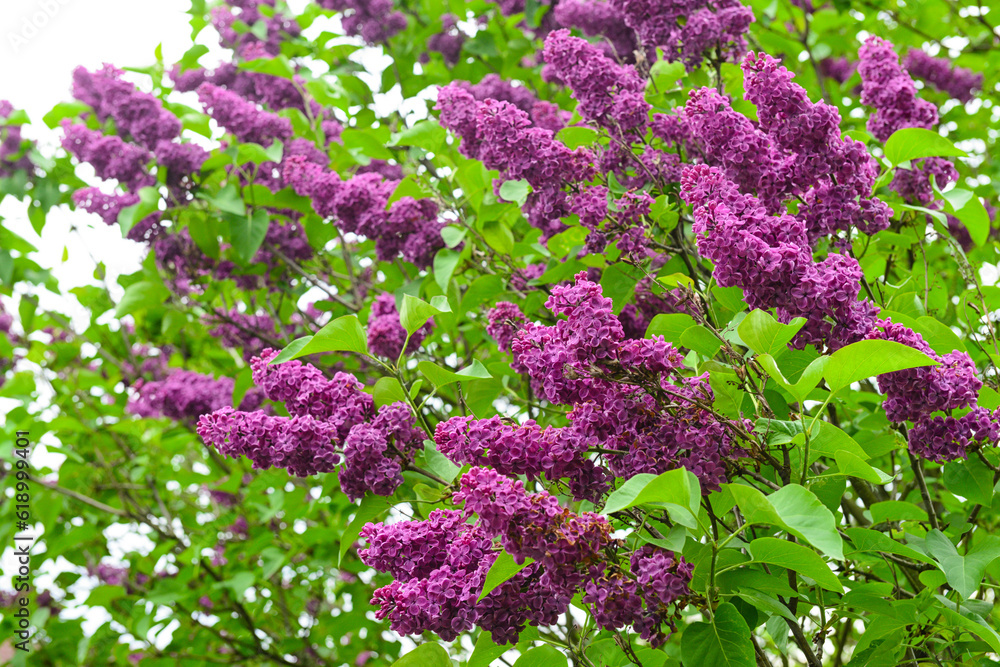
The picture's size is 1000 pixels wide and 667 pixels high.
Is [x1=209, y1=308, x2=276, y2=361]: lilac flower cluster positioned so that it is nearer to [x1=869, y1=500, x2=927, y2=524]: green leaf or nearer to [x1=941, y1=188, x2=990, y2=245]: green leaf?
[x1=869, y1=500, x2=927, y2=524]: green leaf

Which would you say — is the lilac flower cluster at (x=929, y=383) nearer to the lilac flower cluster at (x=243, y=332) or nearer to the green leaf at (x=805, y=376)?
the green leaf at (x=805, y=376)

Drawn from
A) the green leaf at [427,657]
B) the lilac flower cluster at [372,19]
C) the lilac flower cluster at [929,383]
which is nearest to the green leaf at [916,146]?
the lilac flower cluster at [929,383]

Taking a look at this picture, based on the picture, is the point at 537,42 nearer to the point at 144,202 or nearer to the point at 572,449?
the point at 144,202

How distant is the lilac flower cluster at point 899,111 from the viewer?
238 cm

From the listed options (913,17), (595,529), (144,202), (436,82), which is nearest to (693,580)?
(595,529)

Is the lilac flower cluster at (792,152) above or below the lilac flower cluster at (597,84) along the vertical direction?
below

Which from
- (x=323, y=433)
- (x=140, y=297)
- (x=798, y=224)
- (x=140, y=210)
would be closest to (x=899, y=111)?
(x=798, y=224)

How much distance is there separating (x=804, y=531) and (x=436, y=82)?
12.4 ft

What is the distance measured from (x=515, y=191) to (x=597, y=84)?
40 centimetres

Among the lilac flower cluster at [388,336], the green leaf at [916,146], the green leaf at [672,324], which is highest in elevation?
the lilac flower cluster at [388,336]

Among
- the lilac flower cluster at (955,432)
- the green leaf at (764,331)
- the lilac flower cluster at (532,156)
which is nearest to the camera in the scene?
the green leaf at (764,331)

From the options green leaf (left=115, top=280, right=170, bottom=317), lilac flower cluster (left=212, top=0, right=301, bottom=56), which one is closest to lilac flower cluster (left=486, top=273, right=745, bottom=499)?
green leaf (left=115, top=280, right=170, bottom=317)

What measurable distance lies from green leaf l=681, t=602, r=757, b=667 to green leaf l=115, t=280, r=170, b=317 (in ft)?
10.1

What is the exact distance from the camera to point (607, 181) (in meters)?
2.37
